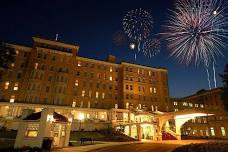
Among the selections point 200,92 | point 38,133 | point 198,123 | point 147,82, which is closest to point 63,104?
point 147,82

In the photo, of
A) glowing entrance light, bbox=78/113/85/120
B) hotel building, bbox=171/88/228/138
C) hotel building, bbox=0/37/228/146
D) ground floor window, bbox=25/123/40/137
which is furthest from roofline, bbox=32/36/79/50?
hotel building, bbox=171/88/228/138

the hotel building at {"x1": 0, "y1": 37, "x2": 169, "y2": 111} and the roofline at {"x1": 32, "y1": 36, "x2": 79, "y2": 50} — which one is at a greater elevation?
the roofline at {"x1": 32, "y1": 36, "x2": 79, "y2": 50}

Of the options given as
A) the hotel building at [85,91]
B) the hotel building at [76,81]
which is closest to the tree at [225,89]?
the hotel building at [85,91]

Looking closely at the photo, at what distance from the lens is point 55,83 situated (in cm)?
5166

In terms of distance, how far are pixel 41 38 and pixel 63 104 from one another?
1880 cm

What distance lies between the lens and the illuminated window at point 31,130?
64.8 ft

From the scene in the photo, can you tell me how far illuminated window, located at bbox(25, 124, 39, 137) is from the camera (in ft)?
64.8

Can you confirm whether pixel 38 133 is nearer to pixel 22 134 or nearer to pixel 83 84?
pixel 22 134

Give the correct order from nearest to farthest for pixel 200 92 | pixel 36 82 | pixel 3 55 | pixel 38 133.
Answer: pixel 38 133
pixel 3 55
pixel 36 82
pixel 200 92

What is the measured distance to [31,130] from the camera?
19984mm

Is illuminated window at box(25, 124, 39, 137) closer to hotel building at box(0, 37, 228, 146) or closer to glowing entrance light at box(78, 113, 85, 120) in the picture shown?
hotel building at box(0, 37, 228, 146)

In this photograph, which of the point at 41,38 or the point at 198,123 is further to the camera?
the point at 198,123

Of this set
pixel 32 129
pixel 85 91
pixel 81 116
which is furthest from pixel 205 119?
pixel 32 129

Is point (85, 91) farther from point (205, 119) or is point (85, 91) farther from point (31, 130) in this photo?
point (205, 119)
